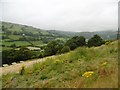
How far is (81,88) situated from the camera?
245 inches

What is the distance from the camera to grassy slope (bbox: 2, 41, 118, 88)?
636cm

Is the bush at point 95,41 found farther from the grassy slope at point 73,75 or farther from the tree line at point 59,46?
the grassy slope at point 73,75

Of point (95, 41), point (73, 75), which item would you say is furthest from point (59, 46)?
point (73, 75)

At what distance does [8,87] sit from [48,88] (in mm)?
2066

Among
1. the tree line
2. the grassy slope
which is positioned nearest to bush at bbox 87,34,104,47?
the tree line

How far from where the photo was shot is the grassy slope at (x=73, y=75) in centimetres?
636

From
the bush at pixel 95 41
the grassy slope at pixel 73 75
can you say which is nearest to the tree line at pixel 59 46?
the bush at pixel 95 41

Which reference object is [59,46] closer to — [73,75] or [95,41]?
[95,41]

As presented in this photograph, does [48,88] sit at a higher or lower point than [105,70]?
lower

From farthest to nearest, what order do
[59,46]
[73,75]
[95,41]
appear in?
[59,46] → [95,41] → [73,75]

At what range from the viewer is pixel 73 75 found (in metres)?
7.82

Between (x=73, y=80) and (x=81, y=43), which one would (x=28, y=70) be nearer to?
(x=73, y=80)

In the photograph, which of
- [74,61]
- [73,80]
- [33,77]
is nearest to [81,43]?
[74,61]

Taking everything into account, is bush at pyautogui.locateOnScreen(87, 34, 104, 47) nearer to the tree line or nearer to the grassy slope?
the tree line
